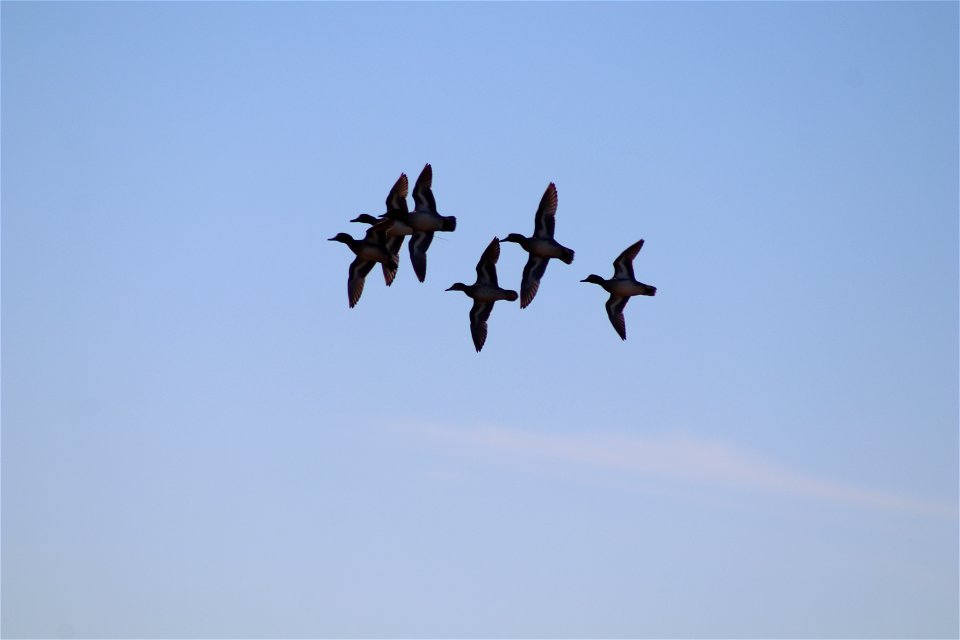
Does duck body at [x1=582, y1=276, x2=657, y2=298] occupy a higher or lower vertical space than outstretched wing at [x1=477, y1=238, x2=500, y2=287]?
lower

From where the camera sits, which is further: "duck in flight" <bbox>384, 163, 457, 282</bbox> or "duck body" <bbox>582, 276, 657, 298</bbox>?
"duck body" <bbox>582, 276, 657, 298</bbox>

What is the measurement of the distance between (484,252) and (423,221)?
5375 millimetres

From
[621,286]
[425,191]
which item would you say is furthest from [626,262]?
[425,191]

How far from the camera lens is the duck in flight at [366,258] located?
87.6 metres

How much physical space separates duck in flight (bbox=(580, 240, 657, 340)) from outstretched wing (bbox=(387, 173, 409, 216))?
22.5ft

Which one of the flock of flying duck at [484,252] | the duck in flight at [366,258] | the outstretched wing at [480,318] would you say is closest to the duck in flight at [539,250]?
the flock of flying duck at [484,252]

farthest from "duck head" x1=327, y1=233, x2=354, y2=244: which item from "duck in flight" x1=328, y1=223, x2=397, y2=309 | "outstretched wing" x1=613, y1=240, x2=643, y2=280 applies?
"outstretched wing" x1=613, y1=240, x2=643, y2=280

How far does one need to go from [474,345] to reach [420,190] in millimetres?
6006

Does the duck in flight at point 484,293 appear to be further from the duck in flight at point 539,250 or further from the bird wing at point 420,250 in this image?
the bird wing at point 420,250

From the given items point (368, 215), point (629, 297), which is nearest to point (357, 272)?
point (368, 215)

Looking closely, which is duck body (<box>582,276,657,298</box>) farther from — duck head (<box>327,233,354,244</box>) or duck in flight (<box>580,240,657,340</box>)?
duck head (<box>327,233,354,244</box>)

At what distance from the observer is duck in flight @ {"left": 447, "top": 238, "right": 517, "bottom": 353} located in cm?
8762

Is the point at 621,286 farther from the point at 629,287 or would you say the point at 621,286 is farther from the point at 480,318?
the point at 480,318

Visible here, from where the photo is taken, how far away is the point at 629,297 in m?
86.6
